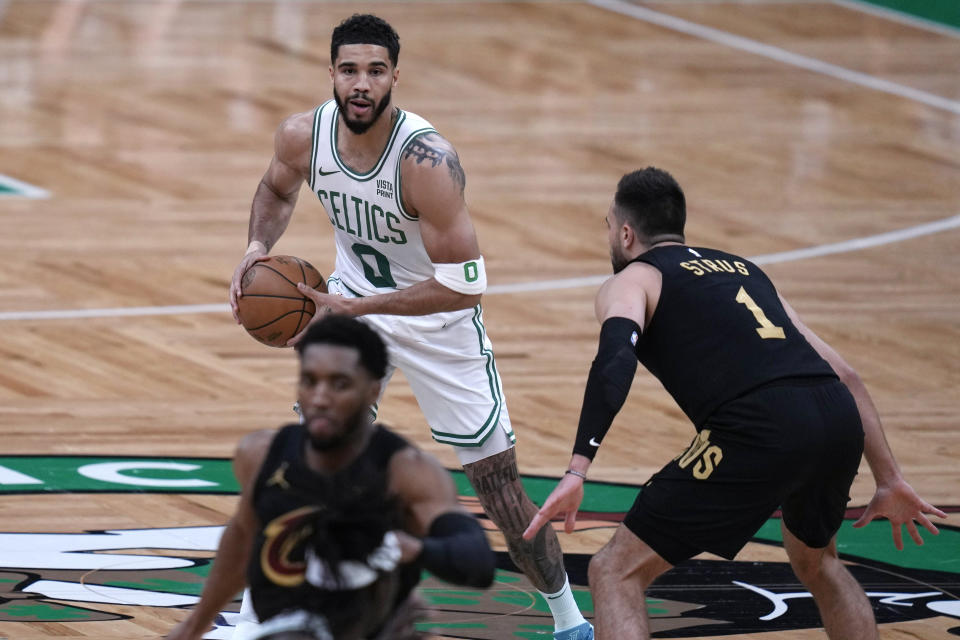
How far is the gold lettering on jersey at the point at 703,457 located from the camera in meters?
5.63

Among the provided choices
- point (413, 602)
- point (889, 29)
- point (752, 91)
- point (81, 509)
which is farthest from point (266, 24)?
point (413, 602)

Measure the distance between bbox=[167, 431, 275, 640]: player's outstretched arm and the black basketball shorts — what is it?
1444 millimetres

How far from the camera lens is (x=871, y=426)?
231 inches

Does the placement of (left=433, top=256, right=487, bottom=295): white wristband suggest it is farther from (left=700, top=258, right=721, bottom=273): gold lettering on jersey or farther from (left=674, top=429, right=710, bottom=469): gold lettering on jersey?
(left=674, top=429, right=710, bottom=469): gold lettering on jersey

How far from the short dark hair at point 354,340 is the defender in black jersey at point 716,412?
102 centimetres

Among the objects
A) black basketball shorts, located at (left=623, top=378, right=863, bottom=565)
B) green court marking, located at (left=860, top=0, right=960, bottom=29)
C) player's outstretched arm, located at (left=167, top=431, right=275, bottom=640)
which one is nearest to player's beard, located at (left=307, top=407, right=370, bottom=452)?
player's outstretched arm, located at (left=167, top=431, right=275, bottom=640)

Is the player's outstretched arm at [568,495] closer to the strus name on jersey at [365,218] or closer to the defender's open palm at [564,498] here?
the defender's open palm at [564,498]

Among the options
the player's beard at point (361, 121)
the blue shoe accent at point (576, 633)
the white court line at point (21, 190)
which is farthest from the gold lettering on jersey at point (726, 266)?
the white court line at point (21, 190)

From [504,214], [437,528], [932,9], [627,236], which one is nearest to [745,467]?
[627,236]

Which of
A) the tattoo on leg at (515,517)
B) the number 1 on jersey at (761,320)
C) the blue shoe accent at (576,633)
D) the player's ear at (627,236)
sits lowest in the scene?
the blue shoe accent at (576,633)

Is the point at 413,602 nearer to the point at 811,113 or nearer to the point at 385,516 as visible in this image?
the point at 385,516

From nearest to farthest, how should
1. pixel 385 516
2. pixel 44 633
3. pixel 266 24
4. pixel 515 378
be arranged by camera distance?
1. pixel 385 516
2. pixel 44 633
3. pixel 515 378
4. pixel 266 24

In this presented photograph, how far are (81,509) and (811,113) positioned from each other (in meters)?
10.7

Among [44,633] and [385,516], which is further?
[44,633]
